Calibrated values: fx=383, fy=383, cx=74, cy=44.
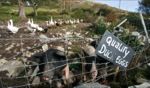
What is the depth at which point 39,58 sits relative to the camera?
24.8 feet

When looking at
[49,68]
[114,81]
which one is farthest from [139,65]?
[49,68]

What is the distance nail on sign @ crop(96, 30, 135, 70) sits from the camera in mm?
6945

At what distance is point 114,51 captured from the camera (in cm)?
716

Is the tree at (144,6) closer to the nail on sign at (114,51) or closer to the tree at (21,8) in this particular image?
the tree at (21,8)

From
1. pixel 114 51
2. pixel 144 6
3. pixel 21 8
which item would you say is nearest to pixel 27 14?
pixel 21 8

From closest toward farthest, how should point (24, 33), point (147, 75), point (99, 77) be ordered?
point (99, 77) → point (147, 75) → point (24, 33)

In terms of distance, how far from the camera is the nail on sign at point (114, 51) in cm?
695

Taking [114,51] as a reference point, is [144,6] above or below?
below

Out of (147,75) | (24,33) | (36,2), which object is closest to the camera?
(147,75)

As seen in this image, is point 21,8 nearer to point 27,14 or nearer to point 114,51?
point 27,14

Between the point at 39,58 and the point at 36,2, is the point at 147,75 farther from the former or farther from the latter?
the point at 36,2

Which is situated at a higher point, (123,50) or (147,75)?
(123,50)

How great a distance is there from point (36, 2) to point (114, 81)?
24.1 meters

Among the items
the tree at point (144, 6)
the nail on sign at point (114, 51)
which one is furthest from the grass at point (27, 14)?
the nail on sign at point (114, 51)
